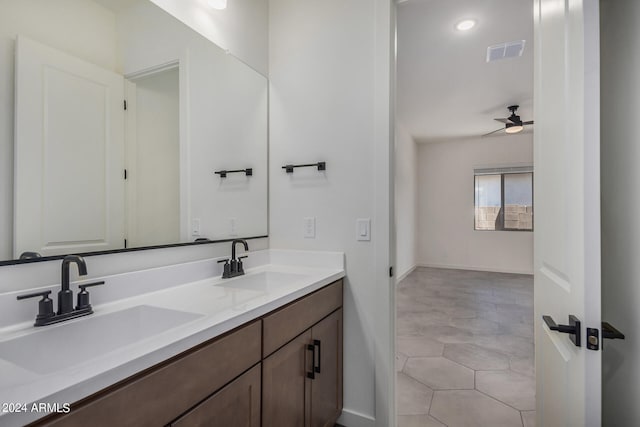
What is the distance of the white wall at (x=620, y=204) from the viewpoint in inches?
34.7

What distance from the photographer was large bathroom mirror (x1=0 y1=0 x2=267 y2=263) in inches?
38.7

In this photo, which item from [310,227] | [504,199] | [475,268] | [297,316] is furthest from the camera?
[475,268]

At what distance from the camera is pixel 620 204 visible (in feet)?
3.13

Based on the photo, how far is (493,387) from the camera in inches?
86.6

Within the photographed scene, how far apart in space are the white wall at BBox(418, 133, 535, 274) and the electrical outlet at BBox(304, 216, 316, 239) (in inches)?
216

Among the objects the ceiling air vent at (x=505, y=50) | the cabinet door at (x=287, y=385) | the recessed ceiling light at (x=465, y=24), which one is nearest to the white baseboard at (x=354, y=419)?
the cabinet door at (x=287, y=385)

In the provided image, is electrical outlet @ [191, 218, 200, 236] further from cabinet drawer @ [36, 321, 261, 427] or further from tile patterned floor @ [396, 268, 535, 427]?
tile patterned floor @ [396, 268, 535, 427]

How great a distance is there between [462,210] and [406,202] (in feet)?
4.58

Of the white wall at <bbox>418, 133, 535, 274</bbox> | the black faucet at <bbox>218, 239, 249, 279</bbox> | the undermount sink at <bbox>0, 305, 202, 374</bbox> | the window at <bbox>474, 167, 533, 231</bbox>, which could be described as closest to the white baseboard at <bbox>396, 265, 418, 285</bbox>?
the white wall at <bbox>418, 133, 535, 274</bbox>

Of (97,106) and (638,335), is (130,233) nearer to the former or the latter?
(97,106)

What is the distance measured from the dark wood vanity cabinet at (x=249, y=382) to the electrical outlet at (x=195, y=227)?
0.66 metres

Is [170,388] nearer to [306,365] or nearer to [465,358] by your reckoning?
[306,365]

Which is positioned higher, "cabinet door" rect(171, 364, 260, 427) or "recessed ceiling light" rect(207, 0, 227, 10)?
"recessed ceiling light" rect(207, 0, 227, 10)

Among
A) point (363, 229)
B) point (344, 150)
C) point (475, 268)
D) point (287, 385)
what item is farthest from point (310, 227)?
point (475, 268)
